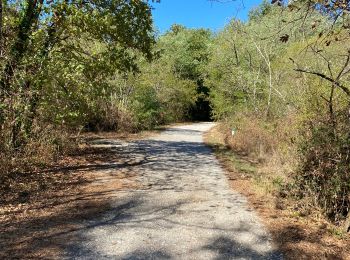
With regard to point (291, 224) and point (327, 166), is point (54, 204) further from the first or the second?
point (327, 166)

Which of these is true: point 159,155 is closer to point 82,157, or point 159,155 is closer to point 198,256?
point 82,157

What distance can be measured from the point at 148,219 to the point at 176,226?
63 cm

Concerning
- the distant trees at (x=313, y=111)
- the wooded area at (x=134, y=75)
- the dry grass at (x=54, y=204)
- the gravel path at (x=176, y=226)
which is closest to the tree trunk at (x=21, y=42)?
Answer: the wooded area at (x=134, y=75)

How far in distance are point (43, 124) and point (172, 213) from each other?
22.0 feet

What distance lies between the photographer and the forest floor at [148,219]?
19.5 ft

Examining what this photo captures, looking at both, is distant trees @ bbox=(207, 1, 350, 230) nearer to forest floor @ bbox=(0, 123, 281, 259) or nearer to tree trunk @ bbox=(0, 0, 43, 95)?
forest floor @ bbox=(0, 123, 281, 259)

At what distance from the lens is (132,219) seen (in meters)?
7.32

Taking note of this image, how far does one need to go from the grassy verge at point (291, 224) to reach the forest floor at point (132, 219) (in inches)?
10.9

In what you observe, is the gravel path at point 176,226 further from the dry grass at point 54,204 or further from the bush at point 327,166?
the bush at point 327,166

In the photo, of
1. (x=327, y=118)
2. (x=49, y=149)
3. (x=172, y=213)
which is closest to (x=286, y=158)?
(x=327, y=118)

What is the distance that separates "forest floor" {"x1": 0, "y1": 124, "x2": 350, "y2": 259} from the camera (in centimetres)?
593

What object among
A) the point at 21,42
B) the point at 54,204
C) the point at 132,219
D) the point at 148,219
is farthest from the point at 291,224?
the point at 21,42

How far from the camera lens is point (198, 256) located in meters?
5.72

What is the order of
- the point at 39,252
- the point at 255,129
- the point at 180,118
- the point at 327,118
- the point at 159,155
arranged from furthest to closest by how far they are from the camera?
the point at 180,118 → the point at 255,129 → the point at 159,155 → the point at 327,118 → the point at 39,252
